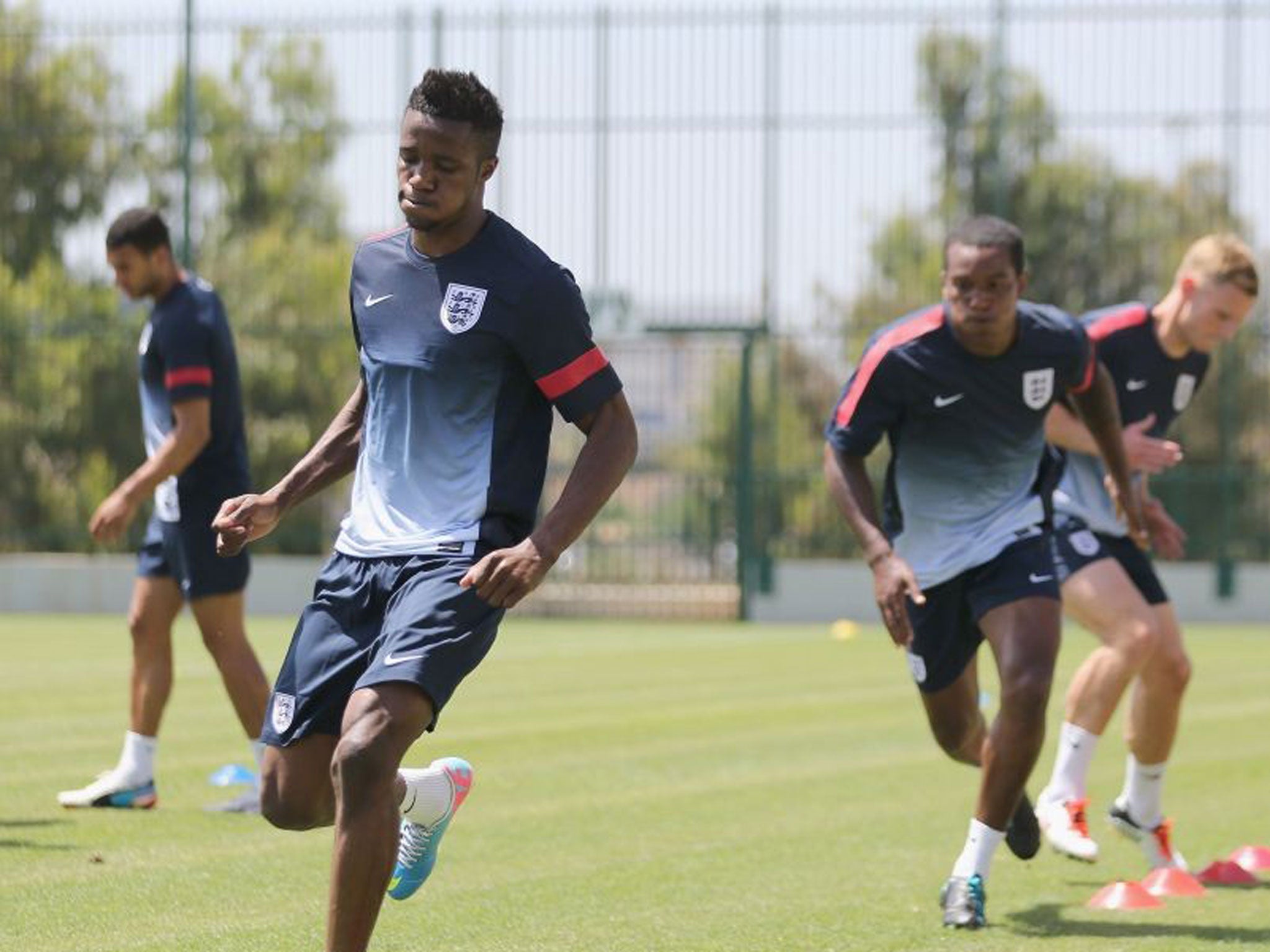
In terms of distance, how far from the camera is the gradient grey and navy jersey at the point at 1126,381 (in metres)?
8.84

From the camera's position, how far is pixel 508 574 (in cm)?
537

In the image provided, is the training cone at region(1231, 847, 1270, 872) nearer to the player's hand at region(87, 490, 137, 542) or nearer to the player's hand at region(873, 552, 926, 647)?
the player's hand at region(873, 552, 926, 647)

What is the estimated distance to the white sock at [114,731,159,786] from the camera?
930 cm

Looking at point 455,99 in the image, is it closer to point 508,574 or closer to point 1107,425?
point 508,574

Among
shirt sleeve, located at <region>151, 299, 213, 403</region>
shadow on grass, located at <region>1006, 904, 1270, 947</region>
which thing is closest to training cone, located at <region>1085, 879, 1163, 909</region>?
shadow on grass, located at <region>1006, 904, 1270, 947</region>

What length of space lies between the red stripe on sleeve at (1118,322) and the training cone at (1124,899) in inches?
88.4

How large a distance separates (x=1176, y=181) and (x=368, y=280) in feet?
70.9

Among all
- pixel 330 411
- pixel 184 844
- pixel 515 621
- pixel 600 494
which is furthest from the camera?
pixel 330 411

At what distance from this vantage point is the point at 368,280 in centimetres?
584

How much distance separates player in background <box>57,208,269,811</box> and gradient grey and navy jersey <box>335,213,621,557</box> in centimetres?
361

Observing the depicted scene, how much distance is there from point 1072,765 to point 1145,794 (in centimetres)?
33

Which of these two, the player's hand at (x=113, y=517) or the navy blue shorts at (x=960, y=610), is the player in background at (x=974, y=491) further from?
the player's hand at (x=113, y=517)

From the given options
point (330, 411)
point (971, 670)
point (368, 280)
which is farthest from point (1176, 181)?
point (368, 280)

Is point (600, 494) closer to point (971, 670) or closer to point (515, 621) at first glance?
point (971, 670)
